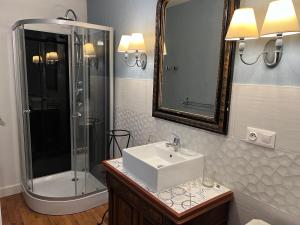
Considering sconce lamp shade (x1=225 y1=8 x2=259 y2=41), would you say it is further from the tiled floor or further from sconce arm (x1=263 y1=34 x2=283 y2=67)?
the tiled floor

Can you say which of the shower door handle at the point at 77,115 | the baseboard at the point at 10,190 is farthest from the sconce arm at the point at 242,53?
the baseboard at the point at 10,190

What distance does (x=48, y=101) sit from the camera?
2963 millimetres

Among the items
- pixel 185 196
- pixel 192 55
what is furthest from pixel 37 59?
pixel 185 196

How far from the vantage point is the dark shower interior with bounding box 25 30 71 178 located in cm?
271

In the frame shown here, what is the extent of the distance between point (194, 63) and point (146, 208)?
107 centimetres

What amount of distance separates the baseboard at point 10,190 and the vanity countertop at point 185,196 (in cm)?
189

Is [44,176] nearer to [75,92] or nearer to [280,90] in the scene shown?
[75,92]

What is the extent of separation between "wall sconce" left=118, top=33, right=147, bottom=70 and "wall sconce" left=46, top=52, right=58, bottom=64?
1.12 m

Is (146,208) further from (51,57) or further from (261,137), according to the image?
(51,57)

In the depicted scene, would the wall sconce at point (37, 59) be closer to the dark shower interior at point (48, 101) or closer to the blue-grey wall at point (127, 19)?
the dark shower interior at point (48, 101)

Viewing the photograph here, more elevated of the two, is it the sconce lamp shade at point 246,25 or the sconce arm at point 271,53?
the sconce lamp shade at point 246,25

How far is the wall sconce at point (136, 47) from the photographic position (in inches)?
77.2

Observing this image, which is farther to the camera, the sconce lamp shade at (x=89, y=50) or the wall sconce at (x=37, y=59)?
the wall sconce at (x=37, y=59)

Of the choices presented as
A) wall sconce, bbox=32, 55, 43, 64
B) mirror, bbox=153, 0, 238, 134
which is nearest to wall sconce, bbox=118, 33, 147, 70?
mirror, bbox=153, 0, 238, 134
